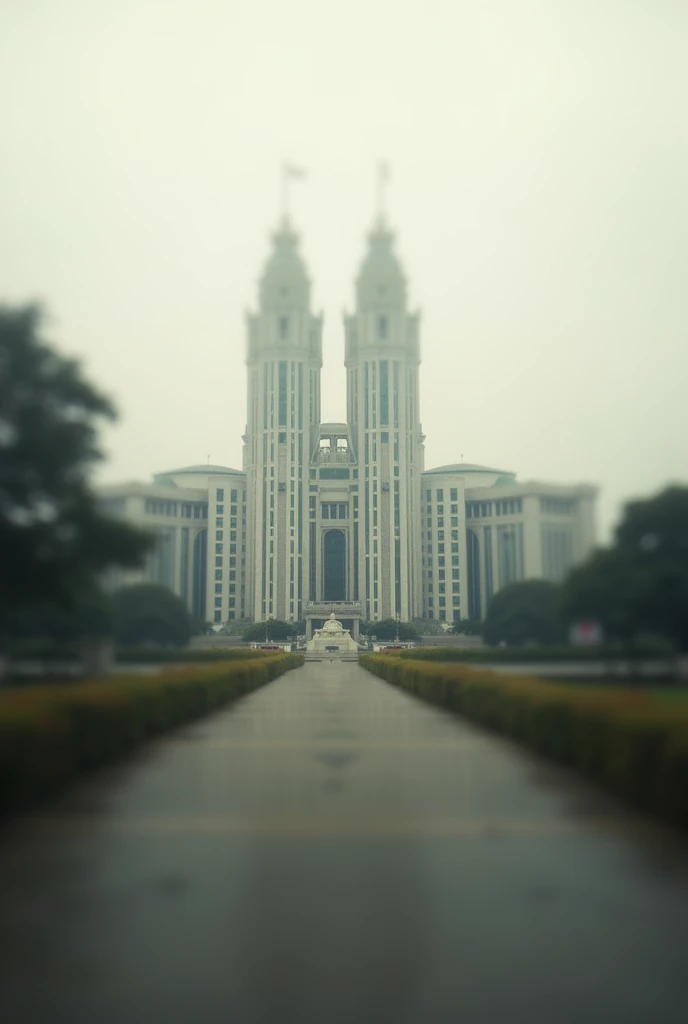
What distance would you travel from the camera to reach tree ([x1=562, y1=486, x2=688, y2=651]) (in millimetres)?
12000

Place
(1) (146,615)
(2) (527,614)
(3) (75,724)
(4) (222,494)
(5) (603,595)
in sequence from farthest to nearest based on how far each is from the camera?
(4) (222,494) → (2) (527,614) → (5) (603,595) → (1) (146,615) → (3) (75,724)

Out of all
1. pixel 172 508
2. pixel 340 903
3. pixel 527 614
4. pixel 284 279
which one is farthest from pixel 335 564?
pixel 340 903

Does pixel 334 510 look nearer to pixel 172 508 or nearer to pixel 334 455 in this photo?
pixel 334 455

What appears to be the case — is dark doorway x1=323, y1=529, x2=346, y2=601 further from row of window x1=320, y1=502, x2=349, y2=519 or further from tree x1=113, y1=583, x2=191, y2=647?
tree x1=113, y1=583, x2=191, y2=647

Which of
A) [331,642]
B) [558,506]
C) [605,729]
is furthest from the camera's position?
[331,642]

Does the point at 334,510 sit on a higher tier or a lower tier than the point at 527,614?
higher

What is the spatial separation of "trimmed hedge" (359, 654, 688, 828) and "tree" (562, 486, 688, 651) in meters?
1.05

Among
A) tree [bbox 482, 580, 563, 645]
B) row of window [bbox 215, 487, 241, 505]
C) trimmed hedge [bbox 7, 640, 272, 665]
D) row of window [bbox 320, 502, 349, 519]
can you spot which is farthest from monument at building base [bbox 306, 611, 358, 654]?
trimmed hedge [bbox 7, 640, 272, 665]

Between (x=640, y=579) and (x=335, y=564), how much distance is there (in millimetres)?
Result: 95736

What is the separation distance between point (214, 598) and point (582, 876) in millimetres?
12375

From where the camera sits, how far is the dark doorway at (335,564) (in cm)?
10650

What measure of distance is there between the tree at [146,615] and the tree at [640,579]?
17.1 ft

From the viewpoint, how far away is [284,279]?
9775cm

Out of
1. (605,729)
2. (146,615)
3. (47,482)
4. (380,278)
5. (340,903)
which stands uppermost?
(380,278)
